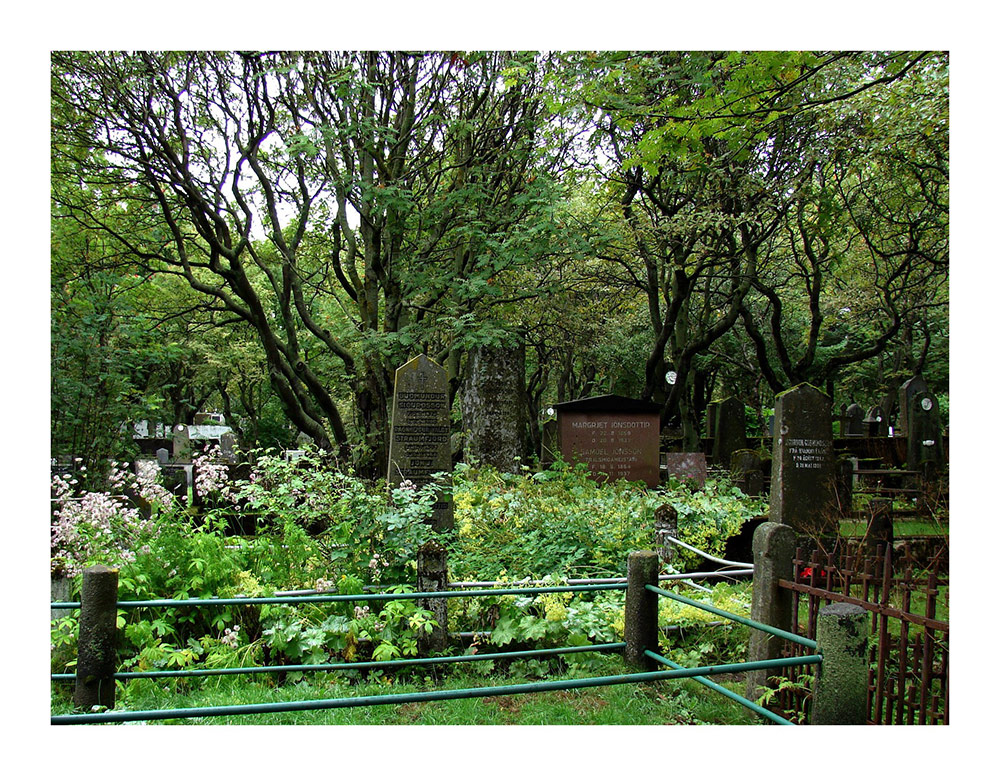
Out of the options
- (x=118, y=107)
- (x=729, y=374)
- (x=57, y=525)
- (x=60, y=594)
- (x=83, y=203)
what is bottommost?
(x=60, y=594)

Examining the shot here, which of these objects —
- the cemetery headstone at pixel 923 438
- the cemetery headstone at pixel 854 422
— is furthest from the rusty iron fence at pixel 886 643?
the cemetery headstone at pixel 854 422

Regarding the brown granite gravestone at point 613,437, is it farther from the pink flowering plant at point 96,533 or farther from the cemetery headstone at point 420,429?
the pink flowering plant at point 96,533

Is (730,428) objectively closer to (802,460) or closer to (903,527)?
(903,527)

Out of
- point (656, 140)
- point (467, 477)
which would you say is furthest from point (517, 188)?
point (656, 140)

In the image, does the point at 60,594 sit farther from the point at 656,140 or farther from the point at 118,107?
the point at 118,107

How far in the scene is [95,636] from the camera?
12.9 ft

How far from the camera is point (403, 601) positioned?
5289 mm

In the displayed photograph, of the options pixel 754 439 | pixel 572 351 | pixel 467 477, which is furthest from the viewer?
pixel 572 351

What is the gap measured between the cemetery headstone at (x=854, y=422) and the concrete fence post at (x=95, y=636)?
2204 centimetres

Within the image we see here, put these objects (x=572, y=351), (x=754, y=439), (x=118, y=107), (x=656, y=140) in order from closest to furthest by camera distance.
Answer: (x=656, y=140), (x=118, y=107), (x=754, y=439), (x=572, y=351)

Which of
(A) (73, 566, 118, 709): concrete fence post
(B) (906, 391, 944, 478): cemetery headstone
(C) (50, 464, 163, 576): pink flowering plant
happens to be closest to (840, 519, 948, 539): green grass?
(B) (906, 391, 944, 478): cemetery headstone

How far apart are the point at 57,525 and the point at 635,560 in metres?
4.54

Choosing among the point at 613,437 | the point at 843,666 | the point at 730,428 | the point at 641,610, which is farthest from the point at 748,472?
the point at 843,666

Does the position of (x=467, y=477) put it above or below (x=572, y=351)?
below
